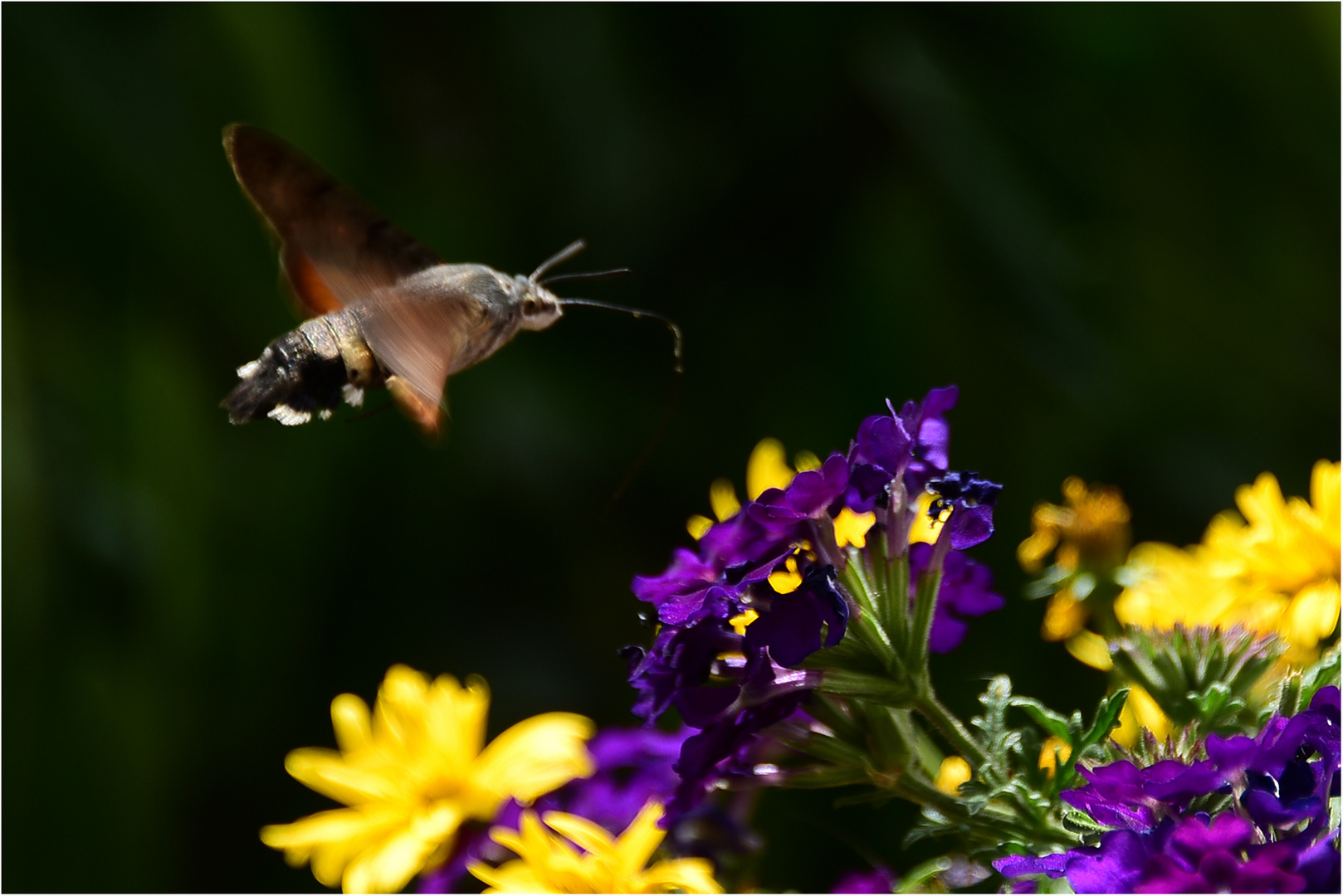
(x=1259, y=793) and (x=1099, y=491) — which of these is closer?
(x=1259, y=793)

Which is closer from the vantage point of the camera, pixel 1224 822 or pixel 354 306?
pixel 1224 822

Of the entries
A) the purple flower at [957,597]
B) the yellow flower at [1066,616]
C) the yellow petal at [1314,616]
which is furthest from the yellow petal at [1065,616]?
the purple flower at [957,597]

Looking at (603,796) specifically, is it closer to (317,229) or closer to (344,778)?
(344,778)

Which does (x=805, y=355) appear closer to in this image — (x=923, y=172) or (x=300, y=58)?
(x=923, y=172)

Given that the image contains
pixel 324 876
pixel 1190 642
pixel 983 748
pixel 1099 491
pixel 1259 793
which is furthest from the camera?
pixel 1099 491

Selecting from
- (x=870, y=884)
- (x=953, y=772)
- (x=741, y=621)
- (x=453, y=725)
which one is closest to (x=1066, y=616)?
(x=953, y=772)

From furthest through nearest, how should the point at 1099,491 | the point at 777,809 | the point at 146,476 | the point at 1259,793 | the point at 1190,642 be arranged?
1. the point at 146,476
2. the point at 777,809
3. the point at 1099,491
4. the point at 1190,642
5. the point at 1259,793

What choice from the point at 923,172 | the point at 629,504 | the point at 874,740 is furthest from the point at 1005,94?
the point at 874,740
